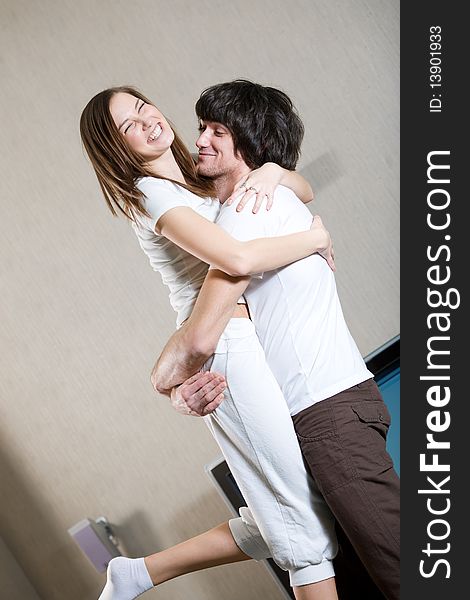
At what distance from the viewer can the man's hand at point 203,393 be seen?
147 centimetres

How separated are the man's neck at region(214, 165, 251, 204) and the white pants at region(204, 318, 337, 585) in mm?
324

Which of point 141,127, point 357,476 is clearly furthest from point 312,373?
point 141,127

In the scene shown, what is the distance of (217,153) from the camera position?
167 centimetres

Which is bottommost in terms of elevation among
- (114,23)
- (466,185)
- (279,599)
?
(279,599)

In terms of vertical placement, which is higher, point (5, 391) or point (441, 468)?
point (5, 391)

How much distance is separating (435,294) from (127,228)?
1.28 m

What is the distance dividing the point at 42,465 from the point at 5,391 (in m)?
0.29

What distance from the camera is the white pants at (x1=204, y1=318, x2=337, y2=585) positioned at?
1.47 metres

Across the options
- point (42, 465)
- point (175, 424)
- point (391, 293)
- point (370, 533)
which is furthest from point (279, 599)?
point (370, 533)

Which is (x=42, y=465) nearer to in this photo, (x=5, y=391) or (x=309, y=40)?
(x=5, y=391)

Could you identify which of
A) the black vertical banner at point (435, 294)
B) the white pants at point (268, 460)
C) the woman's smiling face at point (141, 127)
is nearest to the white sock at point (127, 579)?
the white pants at point (268, 460)

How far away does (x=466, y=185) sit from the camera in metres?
1.82

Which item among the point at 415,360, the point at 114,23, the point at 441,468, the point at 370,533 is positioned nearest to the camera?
the point at 370,533

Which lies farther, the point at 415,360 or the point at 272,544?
the point at 415,360
